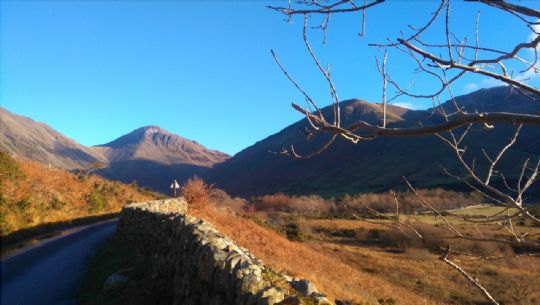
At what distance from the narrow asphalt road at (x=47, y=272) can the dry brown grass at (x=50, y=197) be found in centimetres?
328

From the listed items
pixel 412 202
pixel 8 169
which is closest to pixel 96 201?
pixel 8 169

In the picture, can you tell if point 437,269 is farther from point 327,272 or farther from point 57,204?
point 57,204

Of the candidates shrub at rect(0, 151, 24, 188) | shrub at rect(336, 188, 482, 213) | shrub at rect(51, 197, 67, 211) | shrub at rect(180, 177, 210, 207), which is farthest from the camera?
shrub at rect(180, 177, 210, 207)

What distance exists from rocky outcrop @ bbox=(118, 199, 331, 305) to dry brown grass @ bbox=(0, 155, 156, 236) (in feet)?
32.8

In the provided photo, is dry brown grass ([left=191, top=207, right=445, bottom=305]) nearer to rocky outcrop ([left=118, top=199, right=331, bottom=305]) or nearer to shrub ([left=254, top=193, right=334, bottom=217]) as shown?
rocky outcrop ([left=118, top=199, right=331, bottom=305])

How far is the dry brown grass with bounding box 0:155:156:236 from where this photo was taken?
2021 cm

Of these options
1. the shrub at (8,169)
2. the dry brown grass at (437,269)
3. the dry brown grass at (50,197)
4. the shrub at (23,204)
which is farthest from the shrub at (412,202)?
the shrub at (8,169)

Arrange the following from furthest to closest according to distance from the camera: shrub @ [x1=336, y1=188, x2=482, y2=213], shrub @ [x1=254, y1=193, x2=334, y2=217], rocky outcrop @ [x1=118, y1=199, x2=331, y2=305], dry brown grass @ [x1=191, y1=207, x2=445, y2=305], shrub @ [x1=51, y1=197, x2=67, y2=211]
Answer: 1. shrub @ [x1=254, y1=193, x2=334, y2=217]
2. shrub @ [x1=51, y1=197, x2=67, y2=211]
3. dry brown grass @ [x1=191, y1=207, x2=445, y2=305]
4. rocky outcrop @ [x1=118, y1=199, x2=331, y2=305]
5. shrub @ [x1=336, y1=188, x2=482, y2=213]

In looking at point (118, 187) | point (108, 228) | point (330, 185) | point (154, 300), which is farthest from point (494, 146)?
point (154, 300)

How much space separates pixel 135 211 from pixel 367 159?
15783 cm

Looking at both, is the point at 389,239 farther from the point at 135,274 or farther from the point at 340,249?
the point at 135,274

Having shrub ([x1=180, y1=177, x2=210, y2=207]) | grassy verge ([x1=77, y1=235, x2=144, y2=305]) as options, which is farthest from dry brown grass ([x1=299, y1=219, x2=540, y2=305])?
grassy verge ([x1=77, y1=235, x2=144, y2=305])

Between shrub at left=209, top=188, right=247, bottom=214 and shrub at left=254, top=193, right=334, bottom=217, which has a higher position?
shrub at left=209, top=188, right=247, bottom=214

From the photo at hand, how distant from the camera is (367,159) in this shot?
559ft
